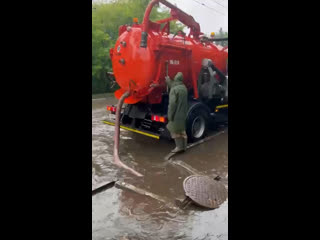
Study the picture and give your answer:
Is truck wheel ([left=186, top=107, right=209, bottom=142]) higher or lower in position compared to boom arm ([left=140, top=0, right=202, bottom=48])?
lower

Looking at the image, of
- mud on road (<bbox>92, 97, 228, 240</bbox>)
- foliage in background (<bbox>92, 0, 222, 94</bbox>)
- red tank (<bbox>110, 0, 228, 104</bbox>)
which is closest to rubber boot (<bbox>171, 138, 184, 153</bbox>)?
mud on road (<bbox>92, 97, 228, 240</bbox>)

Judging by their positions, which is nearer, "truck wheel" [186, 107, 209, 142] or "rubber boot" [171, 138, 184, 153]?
"rubber boot" [171, 138, 184, 153]

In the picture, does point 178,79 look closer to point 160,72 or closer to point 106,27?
point 160,72

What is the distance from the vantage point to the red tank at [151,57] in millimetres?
5855

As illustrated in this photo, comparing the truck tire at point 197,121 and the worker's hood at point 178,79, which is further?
the truck tire at point 197,121

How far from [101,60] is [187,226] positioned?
14.9m

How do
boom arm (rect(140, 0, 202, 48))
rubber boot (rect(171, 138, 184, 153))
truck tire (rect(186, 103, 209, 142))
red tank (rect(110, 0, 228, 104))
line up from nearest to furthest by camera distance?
1. boom arm (rect(140, 0, 202, 48))
2. red tank (rect(110, 0, 228, 104))
3. rubber boot (rect(171, 138, 184, 153))
4. truck tire (rect(186, 103, 209, 142))

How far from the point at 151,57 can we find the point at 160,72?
0.40 m

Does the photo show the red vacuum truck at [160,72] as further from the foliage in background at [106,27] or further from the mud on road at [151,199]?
the foliage in background at [106,27]

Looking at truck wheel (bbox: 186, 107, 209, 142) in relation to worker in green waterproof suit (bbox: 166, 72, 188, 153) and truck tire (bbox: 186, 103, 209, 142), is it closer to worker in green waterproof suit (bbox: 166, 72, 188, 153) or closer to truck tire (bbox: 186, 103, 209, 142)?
truck tire (bbox: 186, 103, 209, 142)

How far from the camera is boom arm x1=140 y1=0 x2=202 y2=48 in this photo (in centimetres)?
555

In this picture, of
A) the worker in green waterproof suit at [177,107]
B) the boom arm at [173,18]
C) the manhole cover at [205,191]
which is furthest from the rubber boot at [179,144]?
the boom arm at [173,18]

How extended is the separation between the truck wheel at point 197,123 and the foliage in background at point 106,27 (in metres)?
9.20
